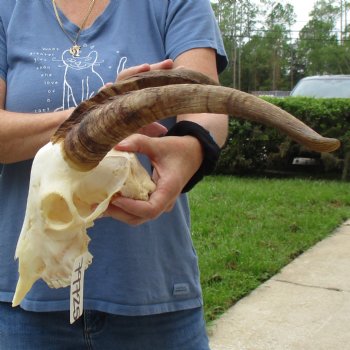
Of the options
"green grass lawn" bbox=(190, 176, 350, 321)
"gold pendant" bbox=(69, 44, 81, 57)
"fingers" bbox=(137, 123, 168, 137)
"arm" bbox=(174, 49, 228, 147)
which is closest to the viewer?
"fingers" bbox=(137, 123, 168, 137)

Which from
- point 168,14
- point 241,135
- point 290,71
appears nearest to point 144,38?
point 168,14

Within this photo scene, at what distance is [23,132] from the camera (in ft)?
5.89

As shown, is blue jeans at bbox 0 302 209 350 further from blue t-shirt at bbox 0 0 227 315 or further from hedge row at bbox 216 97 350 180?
hedge row at bbox 216 97 350 180

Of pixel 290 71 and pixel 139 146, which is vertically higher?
pixel 139 146

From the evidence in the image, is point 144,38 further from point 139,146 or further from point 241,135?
point 241,135

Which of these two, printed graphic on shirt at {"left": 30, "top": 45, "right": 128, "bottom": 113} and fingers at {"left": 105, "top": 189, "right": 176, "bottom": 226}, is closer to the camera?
fingers at {"left": 105, "top": 189, "right": 176, "bottom": 226}

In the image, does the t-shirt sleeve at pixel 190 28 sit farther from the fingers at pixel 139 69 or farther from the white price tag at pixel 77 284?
the white price tag at pixel 77 284

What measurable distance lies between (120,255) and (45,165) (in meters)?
0.55

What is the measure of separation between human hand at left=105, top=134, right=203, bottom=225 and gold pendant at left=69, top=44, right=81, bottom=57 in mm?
554

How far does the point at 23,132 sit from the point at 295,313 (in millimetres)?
3723

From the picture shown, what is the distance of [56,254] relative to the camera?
150cm

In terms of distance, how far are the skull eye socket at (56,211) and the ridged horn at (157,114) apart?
91 mm

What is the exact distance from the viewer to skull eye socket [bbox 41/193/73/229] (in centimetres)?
145

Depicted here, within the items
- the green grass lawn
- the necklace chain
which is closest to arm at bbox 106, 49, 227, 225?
the necklace chain
